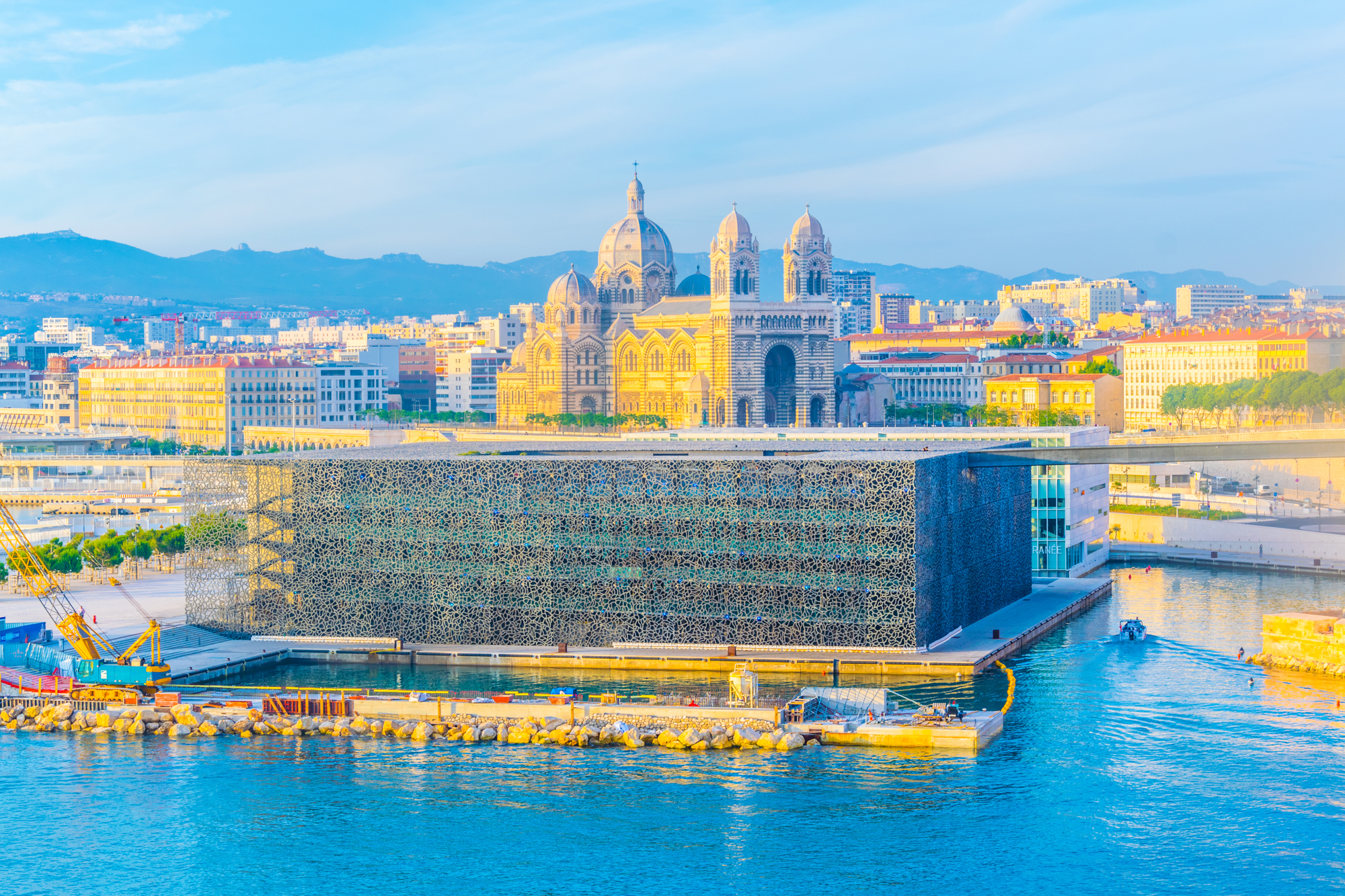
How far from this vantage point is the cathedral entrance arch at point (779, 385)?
113000 millimetres

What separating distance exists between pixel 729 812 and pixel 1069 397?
9412 cm

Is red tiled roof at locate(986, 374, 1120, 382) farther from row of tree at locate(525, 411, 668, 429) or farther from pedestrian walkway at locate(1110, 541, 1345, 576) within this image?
pedestrian walkway at locate(1110, 541, 1345, 576)

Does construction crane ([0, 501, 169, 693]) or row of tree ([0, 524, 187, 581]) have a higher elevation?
row of tree ([0, 524, 187, 581])

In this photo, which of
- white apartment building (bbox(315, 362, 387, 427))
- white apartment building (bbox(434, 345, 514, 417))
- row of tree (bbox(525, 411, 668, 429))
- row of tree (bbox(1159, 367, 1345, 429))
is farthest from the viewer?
white apartment building (bbox(434, 345, 514, 417))

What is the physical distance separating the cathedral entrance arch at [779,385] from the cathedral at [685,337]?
88 mm

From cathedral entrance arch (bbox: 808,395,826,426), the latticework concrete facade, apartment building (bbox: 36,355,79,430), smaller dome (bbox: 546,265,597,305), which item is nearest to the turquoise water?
the latticework concrete facade

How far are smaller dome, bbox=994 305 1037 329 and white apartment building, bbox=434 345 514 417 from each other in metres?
53.6

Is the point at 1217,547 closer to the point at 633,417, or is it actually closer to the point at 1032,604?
the point at 1032,604

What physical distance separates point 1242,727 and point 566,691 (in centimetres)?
1549

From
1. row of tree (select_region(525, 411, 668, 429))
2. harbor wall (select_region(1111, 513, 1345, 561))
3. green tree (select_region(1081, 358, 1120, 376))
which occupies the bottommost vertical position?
harbor wall (select_region(1111, 513, 1345, 561))

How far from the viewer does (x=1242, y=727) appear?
124ft

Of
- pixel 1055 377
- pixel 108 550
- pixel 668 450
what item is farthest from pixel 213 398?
pixel 668 450

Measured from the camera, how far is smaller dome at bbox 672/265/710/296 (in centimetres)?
12406

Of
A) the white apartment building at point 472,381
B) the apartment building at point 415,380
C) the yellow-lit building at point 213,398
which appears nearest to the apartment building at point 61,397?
the yellow-lit building at point 213,398
